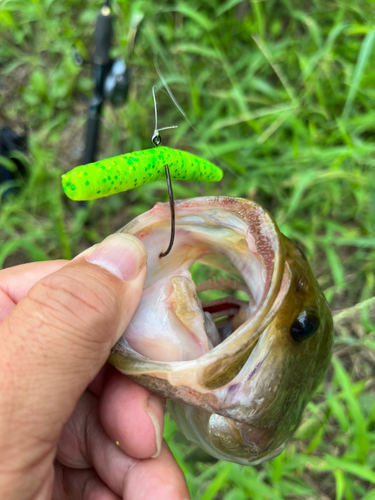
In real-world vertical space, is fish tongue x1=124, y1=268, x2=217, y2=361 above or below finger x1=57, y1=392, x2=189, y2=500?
above

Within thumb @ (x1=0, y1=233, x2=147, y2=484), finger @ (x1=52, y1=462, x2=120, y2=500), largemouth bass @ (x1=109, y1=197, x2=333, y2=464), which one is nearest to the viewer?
thumb @ (x1=0, y1=233, x2=147, y2=484)

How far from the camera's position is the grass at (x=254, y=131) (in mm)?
2281

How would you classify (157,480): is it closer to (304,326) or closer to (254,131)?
(304,326)

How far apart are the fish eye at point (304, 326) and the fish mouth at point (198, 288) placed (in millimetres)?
119

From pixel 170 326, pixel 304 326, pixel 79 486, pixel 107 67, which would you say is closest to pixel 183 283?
pixel 170 326

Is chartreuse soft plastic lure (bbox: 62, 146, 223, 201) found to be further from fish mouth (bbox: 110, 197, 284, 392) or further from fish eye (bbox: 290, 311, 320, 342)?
fish eye (bbox: 290, 311, 320, 342)

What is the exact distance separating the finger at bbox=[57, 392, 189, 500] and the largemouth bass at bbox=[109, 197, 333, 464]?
0.14 meters

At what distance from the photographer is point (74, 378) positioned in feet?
2.93

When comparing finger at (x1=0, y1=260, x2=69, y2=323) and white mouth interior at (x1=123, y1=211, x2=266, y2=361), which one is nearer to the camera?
white mouth interior at (x1=123, y1=211, x2=266, y2=361)

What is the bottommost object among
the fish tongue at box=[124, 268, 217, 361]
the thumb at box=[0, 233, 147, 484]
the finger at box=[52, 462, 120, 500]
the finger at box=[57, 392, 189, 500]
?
the finger at box=[52, 462, 120, 500]

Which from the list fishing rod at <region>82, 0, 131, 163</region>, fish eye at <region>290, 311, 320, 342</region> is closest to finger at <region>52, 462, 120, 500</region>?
fish eye at <region>290, 311, 320, 342</region>

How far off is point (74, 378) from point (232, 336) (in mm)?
376

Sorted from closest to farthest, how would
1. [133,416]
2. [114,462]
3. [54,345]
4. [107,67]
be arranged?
1. [54,345]
2. [133,416]
3. [114,462]
4. [107,67]

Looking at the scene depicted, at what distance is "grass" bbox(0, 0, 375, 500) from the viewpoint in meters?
2.28
